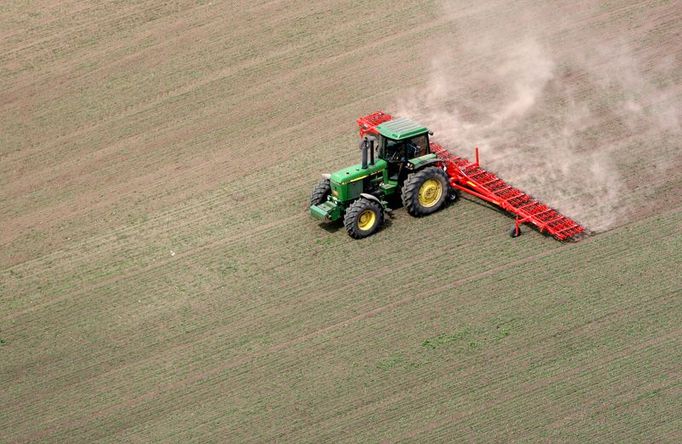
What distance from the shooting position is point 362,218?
1024 inches

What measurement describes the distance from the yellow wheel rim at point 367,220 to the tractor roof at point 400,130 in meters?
1.97

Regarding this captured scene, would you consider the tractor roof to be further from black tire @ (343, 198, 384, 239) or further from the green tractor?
black tire @ (343, 198, 384, 239)

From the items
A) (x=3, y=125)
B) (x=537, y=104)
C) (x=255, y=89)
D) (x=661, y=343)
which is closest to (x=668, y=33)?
(x=537, y=104)

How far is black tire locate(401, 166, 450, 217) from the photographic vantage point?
26.1 m

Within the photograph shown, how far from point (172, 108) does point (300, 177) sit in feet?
20.3

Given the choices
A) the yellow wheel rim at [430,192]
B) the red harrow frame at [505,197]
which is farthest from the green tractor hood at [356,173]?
the red harrow frame at [505,197]

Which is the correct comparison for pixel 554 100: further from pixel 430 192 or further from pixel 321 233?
pixel 321 233

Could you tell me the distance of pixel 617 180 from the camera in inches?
1085

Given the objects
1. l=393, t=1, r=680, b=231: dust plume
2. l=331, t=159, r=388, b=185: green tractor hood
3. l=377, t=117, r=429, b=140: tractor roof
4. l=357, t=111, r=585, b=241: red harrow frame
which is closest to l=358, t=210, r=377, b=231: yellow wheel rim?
l=331, t=159, r=388, b=185: green tractor hood

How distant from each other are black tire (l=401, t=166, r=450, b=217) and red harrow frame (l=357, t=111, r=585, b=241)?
0.72 meters

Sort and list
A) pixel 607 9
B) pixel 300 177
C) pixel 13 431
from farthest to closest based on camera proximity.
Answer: pixel 607 9 → pixel 300 177 → pixel 13 431

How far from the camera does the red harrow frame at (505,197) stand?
83.5ft

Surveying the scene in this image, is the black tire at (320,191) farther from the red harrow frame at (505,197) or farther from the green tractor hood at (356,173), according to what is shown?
the red harrow frame at (505,197)

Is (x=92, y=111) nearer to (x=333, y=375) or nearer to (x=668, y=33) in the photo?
(x=333, y=375)
